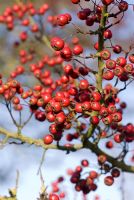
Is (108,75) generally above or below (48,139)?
above

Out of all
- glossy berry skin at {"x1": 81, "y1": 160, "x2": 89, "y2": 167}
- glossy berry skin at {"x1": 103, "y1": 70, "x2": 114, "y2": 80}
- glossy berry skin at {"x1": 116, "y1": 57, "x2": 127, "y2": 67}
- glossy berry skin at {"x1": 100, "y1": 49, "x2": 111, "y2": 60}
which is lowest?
glossy berry skin at {"x1": 81, "y1": 160, "x2": 89, "y2": 167}

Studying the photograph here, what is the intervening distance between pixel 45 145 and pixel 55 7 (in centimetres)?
1610

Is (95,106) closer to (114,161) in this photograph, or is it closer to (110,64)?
(110,64)

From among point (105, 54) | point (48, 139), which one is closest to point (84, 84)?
point (105, 54)

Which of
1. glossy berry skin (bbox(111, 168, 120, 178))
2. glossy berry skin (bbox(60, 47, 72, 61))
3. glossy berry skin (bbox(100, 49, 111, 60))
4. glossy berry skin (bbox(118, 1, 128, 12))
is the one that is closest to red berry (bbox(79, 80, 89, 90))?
glossy berry skin (bbox(60, 47, 72, 61))

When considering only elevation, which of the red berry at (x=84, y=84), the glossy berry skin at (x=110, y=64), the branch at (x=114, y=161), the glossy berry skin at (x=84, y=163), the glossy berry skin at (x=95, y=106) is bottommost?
the glossy berry skin at (x=84, y=163)

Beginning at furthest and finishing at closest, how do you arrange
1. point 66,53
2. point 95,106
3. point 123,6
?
point 66,53, point 95,106, point 123,6

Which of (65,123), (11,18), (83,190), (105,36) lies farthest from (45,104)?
(11,18)

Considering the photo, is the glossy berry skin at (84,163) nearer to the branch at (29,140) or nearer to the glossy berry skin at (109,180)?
the glossy berry skin at (109,180)

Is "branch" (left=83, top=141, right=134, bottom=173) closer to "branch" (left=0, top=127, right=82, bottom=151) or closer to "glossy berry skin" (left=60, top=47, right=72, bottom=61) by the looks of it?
"branch" (left=0, top=127, right=82, bottom=151)

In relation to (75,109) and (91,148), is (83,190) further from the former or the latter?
(75,109)

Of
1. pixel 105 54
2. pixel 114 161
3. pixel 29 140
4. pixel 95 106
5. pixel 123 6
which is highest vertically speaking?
pixel 123 6

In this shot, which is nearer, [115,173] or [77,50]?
[77,50]

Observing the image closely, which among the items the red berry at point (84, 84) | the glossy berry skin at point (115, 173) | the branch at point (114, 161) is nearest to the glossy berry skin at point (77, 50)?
the red berry at point (84, 84)
